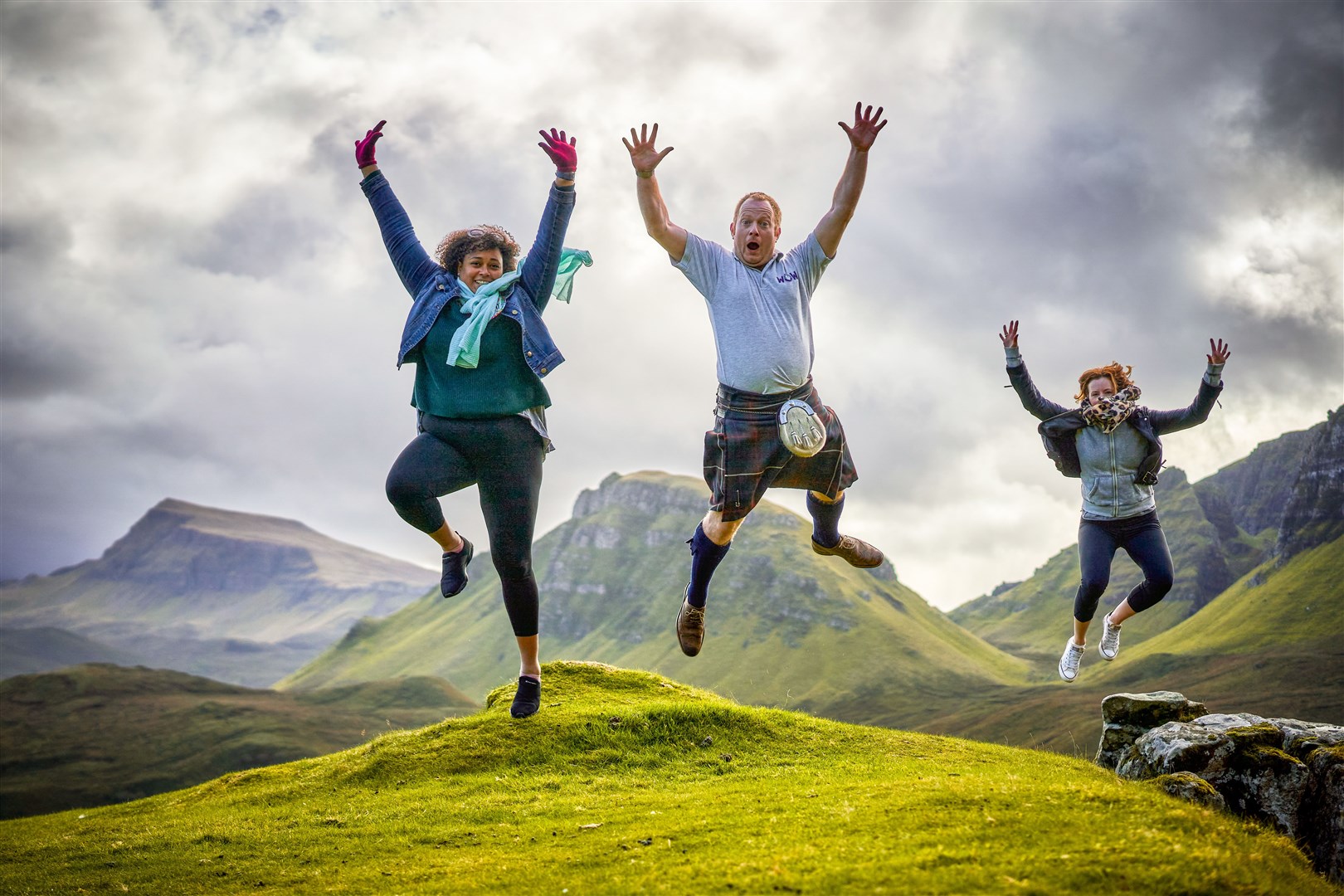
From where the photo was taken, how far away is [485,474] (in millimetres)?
8727

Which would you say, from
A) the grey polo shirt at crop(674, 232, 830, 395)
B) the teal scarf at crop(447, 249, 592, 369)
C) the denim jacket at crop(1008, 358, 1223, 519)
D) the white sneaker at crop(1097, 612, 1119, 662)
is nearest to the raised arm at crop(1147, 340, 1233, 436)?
the denim jacket at crop(1008, 358, 1223, 519)

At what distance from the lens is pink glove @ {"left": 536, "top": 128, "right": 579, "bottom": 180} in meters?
8.80

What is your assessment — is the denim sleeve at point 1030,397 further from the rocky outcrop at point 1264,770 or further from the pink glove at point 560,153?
the pink glove at point 560,153

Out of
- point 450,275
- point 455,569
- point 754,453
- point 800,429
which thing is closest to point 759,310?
point 800,429

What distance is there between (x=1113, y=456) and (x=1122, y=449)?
147mm

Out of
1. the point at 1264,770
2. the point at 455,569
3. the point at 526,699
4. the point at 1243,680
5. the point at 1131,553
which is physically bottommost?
the point at 1243,680

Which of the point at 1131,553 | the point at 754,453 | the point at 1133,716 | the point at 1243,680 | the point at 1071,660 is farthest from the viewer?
the point at 1243,680

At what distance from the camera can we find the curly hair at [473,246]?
9.58m

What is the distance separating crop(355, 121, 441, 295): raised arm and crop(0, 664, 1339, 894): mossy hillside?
5.90 m

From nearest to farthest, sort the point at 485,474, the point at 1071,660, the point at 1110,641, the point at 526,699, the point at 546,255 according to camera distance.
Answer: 1. the point at 485,474
2. the point at 546,255
3. the point at 526,699
4. the point at 1071,660
5. the point at 1110,641

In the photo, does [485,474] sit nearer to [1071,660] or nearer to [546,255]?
[546,255]

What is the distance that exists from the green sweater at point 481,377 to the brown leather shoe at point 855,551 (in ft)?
11.6

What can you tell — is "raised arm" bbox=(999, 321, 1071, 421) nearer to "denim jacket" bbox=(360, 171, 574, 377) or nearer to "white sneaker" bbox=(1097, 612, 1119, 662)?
"white sneaker" bbox=(1097, 612, 1119, 662)

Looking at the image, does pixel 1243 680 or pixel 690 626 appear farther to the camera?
pixel 1243 680
